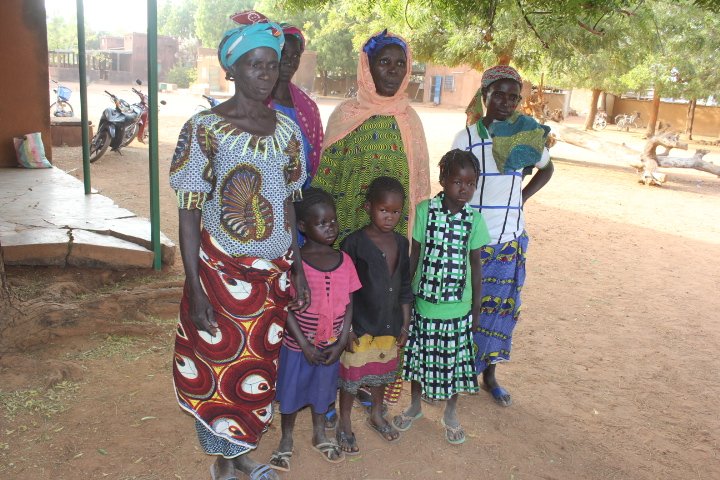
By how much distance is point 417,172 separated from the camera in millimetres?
2840

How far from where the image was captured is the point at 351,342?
2.54 metres

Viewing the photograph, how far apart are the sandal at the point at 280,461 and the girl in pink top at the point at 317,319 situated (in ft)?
0.04

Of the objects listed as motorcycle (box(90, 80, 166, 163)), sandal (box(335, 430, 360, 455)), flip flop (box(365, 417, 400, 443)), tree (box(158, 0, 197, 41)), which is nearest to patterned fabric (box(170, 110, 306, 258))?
sandal (box(335, 430, 360, 455))

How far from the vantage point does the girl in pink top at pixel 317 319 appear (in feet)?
7.78

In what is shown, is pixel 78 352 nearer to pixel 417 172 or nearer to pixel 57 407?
pixel 57 407

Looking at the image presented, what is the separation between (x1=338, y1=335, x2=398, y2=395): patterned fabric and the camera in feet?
8.51

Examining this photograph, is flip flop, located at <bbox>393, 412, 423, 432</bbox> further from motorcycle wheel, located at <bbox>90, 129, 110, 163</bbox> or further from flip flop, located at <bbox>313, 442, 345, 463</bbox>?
motorcycle wheel, located at <bbox>90, 129, 110, 163</bbox>

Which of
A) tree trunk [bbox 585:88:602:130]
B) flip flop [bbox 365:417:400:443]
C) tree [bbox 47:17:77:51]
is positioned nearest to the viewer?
flip flop [bbox 365:417:400:443]

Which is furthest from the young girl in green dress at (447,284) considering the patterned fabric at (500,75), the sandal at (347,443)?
the patterned fabric at (500,75)

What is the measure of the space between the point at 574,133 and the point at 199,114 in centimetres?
1292

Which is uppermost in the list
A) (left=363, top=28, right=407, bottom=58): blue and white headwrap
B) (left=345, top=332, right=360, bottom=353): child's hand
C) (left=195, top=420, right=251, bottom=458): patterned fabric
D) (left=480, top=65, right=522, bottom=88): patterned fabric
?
(left=363, top=28, right=407, bottom=58): blue and white headwrap

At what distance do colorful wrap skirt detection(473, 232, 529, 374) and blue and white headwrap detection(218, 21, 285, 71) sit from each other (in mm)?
1536

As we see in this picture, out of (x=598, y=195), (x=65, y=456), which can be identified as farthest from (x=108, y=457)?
(x=598, y=195)

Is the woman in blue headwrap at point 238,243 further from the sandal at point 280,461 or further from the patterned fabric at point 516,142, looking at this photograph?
the patterned fabric at point 516,142
